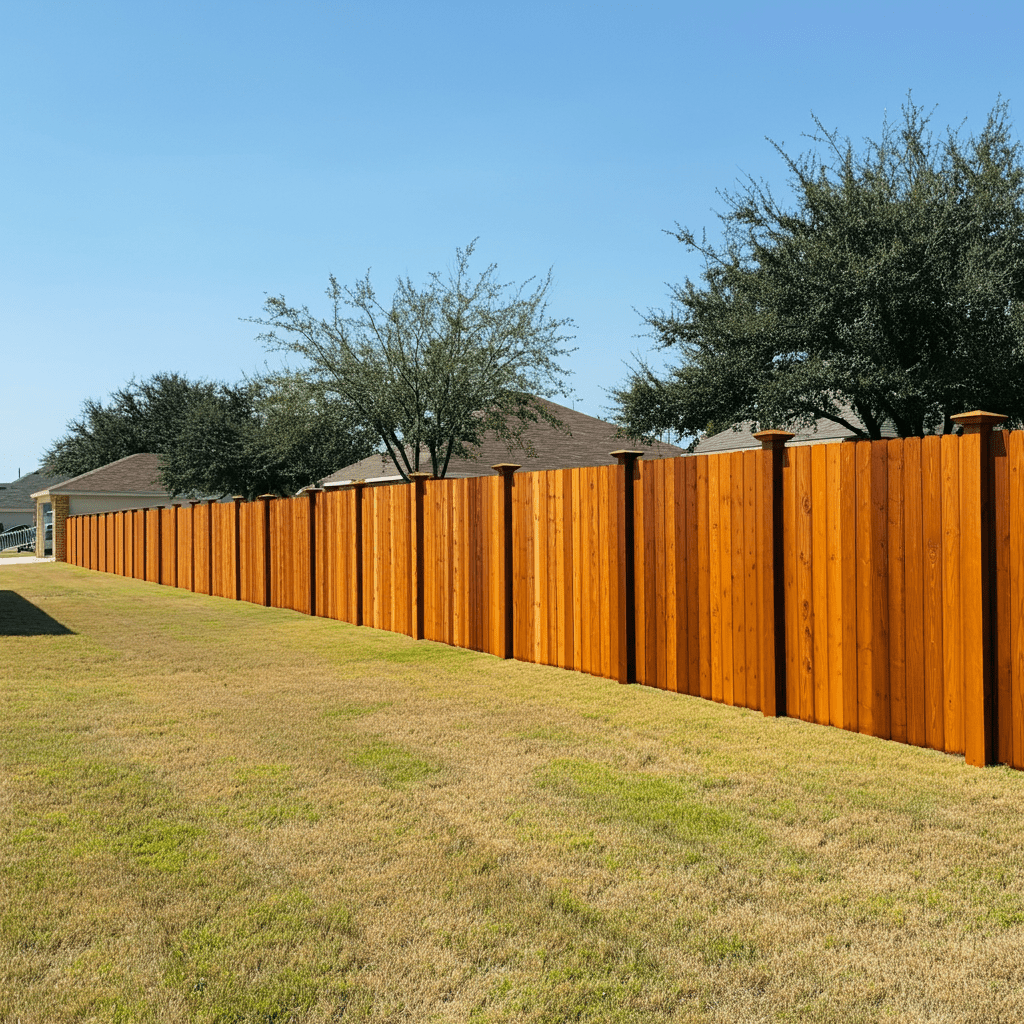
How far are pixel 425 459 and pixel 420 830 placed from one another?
26.6 m

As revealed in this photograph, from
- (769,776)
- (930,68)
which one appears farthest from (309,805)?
(930,68)

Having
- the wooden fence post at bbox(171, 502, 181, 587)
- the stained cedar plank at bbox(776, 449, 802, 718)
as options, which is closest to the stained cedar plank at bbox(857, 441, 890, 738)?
the stained cedar plank at bbox(776, 449, 802, 718)

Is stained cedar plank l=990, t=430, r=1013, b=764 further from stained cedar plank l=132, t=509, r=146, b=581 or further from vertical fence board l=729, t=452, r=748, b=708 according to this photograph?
stained cedar plank l=132, t=509, r=146, b=581

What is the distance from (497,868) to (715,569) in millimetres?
3994

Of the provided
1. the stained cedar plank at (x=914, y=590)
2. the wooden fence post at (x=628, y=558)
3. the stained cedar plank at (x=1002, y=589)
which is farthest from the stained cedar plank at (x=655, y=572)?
the stained cedar plank at (x=1002, y=589)

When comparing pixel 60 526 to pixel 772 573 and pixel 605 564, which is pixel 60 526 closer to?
pixel 605 564

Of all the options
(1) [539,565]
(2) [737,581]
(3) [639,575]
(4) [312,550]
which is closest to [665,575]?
(3) [639,575]

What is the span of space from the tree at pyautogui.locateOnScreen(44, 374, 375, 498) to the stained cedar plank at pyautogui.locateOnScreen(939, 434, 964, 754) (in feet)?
71.5

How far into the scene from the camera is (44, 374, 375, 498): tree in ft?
86.4

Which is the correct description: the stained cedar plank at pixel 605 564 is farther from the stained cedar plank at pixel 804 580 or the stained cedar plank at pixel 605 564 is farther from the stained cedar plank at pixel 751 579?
the stained cedar plank at pixel 804 580

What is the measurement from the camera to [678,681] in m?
7.85

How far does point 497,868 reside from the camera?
398 cm

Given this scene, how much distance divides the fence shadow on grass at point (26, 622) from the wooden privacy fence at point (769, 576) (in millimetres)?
5159

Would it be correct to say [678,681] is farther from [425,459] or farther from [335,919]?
[425,459]
